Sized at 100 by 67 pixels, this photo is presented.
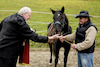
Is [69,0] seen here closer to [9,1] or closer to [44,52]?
[9,1]

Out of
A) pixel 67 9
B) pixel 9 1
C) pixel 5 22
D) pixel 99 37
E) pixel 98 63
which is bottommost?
pixel 98 63

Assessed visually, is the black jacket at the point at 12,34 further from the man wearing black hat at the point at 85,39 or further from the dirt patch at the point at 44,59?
the dirt patch at the point at 44,59

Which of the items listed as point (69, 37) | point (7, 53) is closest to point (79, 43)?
point (69, 37)

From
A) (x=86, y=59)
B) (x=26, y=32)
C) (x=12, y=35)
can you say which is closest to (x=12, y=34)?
(x=12, y=35)

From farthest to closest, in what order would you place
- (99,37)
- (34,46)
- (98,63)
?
(99,37) < (34,46) < (98,63)

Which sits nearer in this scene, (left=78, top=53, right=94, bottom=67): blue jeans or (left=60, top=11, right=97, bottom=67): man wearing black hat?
(left=60, top=11, right=97, bottom=67): man wearing black hat

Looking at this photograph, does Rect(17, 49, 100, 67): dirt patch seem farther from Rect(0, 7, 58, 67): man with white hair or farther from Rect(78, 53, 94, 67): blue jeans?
Rect(0, 7, 58, 67): man with white hair

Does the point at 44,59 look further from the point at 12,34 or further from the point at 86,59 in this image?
the point at 12,34

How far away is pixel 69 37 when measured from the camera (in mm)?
4301

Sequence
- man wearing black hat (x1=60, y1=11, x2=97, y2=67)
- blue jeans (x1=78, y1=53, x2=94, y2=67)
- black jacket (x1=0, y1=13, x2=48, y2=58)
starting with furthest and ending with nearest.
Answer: blue jeans (x1=78, y1=53, x2=94, y2=67), man wearing black hat (x1=60, y1=11, x2=97, y2=67), black jacket (x1=0, y1=13, x2=48, y2=58)

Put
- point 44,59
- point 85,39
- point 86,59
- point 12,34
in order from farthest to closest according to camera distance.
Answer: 1. point 44,59
2. point 86,59
3. point 85,39
4. point 12,34

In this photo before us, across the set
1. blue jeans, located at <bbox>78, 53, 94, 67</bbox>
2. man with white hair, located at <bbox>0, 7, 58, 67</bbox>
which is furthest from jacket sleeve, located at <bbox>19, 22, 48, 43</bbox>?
blue jeans, located at <bbox>78, 53, 94, 67</bbox>

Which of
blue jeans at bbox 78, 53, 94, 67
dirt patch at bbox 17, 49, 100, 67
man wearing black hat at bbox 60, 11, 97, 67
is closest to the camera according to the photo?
man wearing black hat at bbox 60, 11, 97, 67

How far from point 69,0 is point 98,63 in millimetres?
19861
